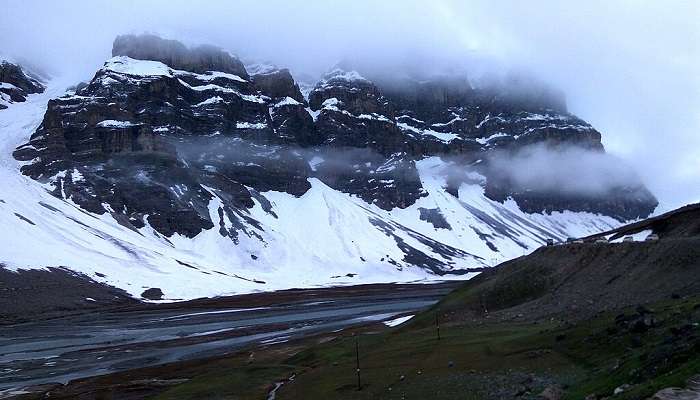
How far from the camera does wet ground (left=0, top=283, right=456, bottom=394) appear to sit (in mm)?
82450

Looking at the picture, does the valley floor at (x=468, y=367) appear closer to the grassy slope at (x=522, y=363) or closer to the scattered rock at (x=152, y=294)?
the grassy slope at (x=522, y=363)

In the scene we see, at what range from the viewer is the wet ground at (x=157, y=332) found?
82.5 m

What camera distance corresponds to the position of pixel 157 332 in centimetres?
11700

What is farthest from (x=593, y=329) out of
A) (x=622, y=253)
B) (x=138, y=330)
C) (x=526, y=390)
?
(x=138, y=330)

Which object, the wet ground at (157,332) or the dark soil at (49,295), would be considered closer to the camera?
the wet ground at (157,332)

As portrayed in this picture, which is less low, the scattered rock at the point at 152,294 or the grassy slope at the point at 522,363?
the scattered rock at the point at 152,294

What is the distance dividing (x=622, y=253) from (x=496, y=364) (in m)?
29.6

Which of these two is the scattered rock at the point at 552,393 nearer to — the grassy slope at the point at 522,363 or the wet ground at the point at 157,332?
the grassy slope at the point at 522,363

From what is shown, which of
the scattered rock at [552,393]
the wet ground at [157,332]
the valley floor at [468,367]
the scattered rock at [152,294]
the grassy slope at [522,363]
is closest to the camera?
the grassy slope at [522,363]

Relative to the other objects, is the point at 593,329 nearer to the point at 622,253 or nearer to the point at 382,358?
the point at 382,358

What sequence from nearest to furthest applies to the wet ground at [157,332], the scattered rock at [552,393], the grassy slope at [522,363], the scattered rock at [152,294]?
the grassy slope at [522,363]
the scattered rock at [552,393]
the wet ground at [157,332]
the scattered rock at [152,294]

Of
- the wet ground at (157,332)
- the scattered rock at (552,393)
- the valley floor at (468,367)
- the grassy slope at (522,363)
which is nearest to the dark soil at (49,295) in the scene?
the wet ground at (157,332)

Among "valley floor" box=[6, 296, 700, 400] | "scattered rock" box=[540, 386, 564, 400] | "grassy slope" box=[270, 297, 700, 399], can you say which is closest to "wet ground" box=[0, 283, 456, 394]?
"valley floor" box=[6, 296, 700, 400]

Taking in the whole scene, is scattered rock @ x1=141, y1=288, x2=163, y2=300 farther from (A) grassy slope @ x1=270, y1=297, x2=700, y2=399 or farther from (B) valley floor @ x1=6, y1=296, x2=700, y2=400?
(A) grassy slope @ x1=270, y1=297, x2=700, y2=399
